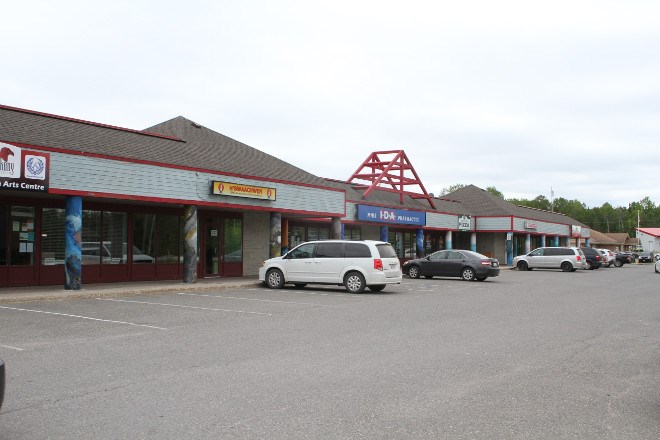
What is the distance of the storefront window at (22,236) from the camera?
18256 millimetres

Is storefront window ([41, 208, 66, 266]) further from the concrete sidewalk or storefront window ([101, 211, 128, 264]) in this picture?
storefront window ([101, 211, 128, 264])

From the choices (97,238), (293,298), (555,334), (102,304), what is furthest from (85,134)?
(555,334)

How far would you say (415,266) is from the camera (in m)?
28.4

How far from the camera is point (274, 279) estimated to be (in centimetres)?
2027

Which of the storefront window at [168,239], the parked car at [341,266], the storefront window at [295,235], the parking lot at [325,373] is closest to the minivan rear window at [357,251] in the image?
the parked car at [341,266]

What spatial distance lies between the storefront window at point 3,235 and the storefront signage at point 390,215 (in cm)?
1787

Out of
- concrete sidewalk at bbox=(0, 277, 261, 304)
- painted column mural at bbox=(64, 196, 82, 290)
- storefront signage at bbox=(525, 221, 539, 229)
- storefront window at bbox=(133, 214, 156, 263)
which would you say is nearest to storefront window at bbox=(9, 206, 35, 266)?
concrete sidewalk at bbox=(0, 277, 261, 304)

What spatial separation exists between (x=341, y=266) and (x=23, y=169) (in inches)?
380

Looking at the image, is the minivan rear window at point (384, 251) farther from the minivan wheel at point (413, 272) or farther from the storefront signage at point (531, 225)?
the storefront signage at point (531, 225)

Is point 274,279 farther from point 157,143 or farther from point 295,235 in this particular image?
point 295,235

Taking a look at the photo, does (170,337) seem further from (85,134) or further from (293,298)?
(85,134)

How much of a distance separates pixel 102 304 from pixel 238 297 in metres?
3.81

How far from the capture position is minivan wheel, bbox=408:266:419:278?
28328 millimetres

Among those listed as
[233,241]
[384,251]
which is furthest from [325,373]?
[233,241]
